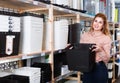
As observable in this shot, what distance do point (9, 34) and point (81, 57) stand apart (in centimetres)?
89

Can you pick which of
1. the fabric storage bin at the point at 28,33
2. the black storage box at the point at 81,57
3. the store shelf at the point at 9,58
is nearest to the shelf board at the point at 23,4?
the fabric storage bin at the point at 28,33

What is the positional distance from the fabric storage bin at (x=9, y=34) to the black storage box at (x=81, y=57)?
0.73m

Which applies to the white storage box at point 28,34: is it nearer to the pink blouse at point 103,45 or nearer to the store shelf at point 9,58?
the store shelf at point 9,58

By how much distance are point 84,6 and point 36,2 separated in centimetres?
150

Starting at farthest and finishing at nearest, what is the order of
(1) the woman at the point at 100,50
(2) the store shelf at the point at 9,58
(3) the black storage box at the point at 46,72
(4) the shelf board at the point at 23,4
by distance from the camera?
1. (1) the woman at the point at 100,50
2. (3) the black storage box at the point at 46,72
3. (4) the shelf board at the point at 23,4
4. (2) the store shelf at the point at 9,58

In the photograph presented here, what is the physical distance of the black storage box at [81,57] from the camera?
2.30m

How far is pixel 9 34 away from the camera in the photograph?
5.59 feet

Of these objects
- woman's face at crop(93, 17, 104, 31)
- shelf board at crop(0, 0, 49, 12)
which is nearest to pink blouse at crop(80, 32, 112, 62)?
woman's face at crop(93, 17, 104, 31)

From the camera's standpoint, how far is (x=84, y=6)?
11.1ft

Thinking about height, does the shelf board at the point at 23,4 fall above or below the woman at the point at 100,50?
above

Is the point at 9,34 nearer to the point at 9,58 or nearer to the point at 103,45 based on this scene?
the point at 9,58

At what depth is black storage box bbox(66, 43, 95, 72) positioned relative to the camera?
230cm

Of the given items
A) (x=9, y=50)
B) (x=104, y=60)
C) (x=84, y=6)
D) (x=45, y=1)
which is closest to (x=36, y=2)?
(x=45, y=1)

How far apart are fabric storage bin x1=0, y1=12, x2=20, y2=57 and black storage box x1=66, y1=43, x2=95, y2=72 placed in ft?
2.39
